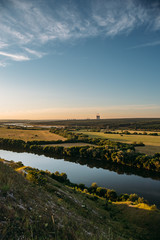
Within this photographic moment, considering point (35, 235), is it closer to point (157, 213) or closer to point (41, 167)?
point (157, 213)

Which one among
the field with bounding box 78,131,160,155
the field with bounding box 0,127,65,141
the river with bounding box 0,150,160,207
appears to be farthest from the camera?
the field with bounding box 0,127,65,141

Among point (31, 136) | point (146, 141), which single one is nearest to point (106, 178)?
point (146, 141)

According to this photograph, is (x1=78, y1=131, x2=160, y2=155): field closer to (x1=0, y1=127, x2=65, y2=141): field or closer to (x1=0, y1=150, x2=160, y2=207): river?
(x1=0, y1=150, x2=160, y2=207): river

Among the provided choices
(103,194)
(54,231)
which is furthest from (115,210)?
(54,231)

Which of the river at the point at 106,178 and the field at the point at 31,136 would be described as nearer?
the river at the point at 106,178

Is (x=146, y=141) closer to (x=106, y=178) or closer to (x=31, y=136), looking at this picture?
(x=106, y=178)

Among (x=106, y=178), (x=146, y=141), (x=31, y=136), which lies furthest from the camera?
(x=31, y=136)

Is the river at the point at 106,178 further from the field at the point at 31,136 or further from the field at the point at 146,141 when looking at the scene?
the field at the point at 31,136

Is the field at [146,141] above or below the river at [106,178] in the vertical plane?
above

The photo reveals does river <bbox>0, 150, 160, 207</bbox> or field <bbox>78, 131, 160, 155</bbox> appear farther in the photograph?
field <bbox>78, 131, 160, 155</bbox>

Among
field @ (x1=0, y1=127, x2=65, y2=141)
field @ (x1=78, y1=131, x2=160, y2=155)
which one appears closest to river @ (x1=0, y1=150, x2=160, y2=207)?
field @ (x1=78, y1=131, x2=160, y2=155)

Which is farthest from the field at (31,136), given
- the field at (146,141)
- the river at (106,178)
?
the field at (146,141)
